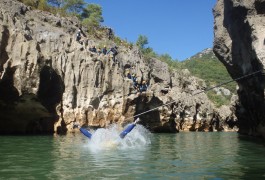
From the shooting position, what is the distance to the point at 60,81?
109 feet

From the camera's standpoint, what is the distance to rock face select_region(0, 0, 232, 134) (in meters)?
28.0

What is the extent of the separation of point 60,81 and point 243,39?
18179 millimetres

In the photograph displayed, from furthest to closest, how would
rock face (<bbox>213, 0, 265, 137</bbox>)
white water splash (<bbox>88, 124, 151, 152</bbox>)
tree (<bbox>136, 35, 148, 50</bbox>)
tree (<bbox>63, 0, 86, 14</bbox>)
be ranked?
tree (<bbox>136, 35, 148, 50</bbox>)
tree (<bbox>63, 0, 86, 14</bbox>)
white water splash (<bbox>88, 124, 151, 152</bbox>)
rock face (<bbox>213, 0, 265, 137</bbox>)

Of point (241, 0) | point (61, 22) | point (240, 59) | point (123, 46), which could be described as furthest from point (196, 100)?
point (241, 0)

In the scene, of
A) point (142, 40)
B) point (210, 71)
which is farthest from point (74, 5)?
point (210, 71)

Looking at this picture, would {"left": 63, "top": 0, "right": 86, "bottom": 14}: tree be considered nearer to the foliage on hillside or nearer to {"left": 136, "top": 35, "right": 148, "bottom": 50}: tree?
{"left": 136, "top": 35, "right": 148, "bottom": 50}: tree

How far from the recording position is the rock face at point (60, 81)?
92.0ft

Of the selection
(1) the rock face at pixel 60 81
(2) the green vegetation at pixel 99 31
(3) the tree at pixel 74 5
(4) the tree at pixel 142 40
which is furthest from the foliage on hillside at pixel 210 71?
(1) the rock face at pixel 60 81

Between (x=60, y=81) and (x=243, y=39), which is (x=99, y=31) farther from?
(x=243, y=39)

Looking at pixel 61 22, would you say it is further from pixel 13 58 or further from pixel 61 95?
pixel 13 58

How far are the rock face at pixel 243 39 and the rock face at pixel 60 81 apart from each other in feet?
22.4

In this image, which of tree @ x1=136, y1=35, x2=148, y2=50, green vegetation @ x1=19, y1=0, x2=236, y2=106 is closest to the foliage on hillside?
green vegetation @ x1=19, y1=0, x2=236, y2=106

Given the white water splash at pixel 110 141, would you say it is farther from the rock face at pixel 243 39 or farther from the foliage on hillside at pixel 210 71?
the foliage on hillside at pixel 210 71

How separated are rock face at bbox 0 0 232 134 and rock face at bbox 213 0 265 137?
6.83m
